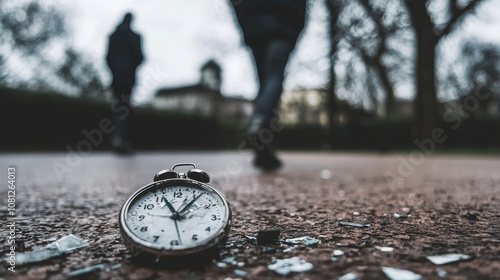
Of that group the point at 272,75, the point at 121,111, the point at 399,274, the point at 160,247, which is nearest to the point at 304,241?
the point at 399,274

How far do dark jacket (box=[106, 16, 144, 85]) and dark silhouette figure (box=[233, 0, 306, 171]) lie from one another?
4.29m

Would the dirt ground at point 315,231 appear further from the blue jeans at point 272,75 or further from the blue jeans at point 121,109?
the blue jeans at point 121,109

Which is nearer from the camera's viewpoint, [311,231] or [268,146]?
[311,231]

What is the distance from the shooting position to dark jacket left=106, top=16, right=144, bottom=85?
7676 mm

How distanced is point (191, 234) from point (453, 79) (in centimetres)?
2633

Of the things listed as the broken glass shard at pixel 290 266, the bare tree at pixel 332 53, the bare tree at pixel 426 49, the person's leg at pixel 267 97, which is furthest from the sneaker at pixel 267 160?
the bare tree at pixel 332 53

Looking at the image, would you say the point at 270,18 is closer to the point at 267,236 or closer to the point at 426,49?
the point at 267,236

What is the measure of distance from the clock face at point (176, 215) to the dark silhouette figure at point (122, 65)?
272 inches

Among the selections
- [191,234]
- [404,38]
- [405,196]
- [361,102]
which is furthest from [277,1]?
[361,102]

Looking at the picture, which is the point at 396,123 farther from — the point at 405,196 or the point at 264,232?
the point at 264,232

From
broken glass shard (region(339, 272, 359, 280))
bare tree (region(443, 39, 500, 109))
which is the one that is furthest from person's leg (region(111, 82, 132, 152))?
bare tree (region(443, 39, 500, 109))

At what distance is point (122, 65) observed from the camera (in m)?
7.69

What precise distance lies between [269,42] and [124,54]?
4.79m

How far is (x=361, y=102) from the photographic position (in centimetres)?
2370
